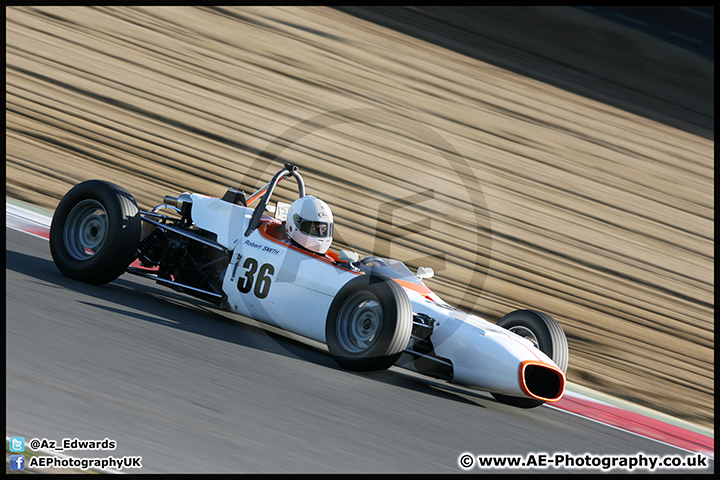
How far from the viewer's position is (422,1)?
834 inches

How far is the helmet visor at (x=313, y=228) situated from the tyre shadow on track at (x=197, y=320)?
2.77ft

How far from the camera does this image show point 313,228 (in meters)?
6.12

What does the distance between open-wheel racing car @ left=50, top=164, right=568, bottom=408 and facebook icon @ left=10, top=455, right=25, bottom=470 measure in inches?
92.3

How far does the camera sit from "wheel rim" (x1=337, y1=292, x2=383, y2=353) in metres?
5.52

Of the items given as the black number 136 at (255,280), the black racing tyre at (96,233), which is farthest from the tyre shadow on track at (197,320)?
the black number 136 at (255,280)

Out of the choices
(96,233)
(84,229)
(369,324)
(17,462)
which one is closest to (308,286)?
(369,324)

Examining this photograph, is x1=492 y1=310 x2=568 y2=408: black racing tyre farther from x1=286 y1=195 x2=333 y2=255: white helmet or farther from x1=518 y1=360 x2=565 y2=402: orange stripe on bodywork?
x1=286 y1=195 x2=333 y2=255: white helmet

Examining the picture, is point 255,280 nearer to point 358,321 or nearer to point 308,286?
point 308,286

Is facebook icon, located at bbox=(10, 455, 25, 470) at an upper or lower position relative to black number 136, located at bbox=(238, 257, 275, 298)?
lower

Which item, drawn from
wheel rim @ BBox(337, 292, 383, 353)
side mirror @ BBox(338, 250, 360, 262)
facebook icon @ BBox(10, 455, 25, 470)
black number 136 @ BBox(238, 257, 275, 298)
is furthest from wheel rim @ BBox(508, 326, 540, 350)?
facebook icon @ BBox(10, 455, 25, 470)

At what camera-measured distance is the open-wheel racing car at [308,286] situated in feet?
18.0

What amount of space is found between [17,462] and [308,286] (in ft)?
8.91

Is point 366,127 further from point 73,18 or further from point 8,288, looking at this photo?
point 8,288
